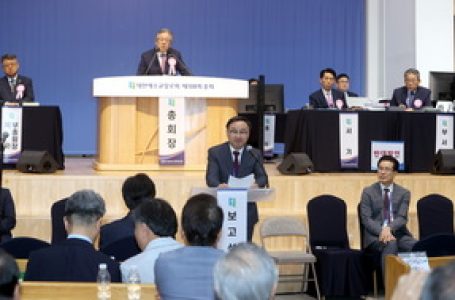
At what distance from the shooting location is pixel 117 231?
16.6 feet

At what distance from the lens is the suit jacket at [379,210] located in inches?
285

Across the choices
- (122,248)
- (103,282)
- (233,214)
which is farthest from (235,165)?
(103,282)

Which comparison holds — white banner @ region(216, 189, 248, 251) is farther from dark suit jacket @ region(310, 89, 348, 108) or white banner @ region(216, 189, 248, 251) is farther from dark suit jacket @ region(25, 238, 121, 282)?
dark suit jacket @ region(310, 89, 348, 108)

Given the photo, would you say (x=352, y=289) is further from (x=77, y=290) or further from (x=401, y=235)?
(x=77, y=290)

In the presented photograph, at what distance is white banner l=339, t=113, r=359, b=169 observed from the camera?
369 inches

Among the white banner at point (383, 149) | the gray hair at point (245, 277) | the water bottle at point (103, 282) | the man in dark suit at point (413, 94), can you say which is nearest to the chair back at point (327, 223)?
the white banner at point (383, 149)

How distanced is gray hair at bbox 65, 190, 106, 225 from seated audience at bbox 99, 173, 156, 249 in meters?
0.99

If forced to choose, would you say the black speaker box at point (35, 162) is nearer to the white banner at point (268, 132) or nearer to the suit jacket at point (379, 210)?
the suit jacket at point (379, 210)

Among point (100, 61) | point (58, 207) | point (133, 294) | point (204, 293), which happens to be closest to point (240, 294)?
point (204, 293)

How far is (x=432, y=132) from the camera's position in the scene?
9.66m

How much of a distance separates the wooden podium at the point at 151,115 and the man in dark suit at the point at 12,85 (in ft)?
5.08

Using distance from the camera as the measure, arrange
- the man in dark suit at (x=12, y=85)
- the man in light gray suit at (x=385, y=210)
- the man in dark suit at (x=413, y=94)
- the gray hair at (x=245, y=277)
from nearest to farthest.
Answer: the gray hair at (x=245, y=277)
the man in light gray suit at (x=385, y=210)
the man in dark suit at (x=12, y=85)
the man in dark suit at (x=413, y=94)

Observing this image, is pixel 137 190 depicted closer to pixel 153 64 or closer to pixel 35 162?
pixel 35 162

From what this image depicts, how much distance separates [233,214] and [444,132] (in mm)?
4861
